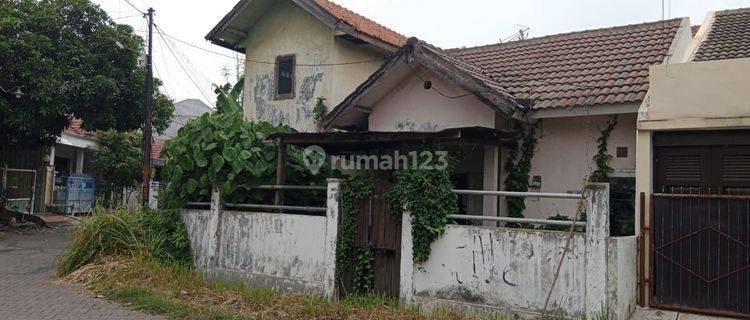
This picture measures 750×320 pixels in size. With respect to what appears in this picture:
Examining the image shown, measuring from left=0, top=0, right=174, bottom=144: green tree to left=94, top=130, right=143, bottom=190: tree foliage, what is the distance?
18.8ft

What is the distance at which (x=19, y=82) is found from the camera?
44.9ft

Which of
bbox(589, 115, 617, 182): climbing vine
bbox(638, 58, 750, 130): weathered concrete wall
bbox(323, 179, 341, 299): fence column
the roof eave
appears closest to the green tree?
the roof eave

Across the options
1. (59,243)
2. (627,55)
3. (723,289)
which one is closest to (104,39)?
(59,243)

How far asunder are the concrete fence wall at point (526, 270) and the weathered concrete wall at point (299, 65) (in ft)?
19.4

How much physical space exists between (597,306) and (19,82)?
13.7 metres

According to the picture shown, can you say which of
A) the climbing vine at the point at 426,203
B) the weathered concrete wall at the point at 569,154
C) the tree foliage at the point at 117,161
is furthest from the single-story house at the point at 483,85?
the tree foliage at the point at 117,161

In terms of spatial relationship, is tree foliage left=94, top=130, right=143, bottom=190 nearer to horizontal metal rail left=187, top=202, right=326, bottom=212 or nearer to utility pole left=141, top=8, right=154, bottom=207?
utility pole left=141, top=8, right=154, bottom=207

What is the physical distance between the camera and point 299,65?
13.4 metres

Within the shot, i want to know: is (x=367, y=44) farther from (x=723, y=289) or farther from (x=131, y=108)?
(x=723, y=289)

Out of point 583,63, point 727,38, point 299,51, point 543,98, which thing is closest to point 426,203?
point 543,98

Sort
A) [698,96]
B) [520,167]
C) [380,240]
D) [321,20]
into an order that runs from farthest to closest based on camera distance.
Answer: [321,20] < [520,167] < [380,240] < [698,96]

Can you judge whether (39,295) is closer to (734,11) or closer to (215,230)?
(215,230)

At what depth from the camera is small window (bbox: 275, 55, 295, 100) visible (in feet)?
44.3

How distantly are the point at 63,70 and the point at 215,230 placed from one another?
7.49 m
